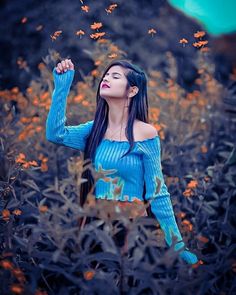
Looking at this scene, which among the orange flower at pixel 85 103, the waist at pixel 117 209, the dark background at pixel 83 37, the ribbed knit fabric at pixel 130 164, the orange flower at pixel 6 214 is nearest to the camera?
the waist at pixel 117 209

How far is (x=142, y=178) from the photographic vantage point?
1.91 metres

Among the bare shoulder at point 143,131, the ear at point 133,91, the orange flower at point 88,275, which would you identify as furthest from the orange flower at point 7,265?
the ear at point 133,91

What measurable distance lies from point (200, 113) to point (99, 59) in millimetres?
892

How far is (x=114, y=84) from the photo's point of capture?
74.4 inches

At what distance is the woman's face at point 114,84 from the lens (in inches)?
74.0

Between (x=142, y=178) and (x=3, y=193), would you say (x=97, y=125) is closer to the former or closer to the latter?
(x=142, y=178)

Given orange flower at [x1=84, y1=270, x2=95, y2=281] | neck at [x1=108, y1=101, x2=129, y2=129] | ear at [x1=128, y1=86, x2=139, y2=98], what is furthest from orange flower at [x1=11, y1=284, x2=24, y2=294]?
ear at [x1=128, y1=86, x2=139, y2=98]

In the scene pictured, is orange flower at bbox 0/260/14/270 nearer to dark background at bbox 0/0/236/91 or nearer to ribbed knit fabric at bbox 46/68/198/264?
ribbed knit fabric at bbox 46/68/198/264

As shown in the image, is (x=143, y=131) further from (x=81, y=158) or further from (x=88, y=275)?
(x=88, y=275)

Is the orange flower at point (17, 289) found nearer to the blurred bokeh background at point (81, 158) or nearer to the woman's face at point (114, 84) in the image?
the blurred bokeh background at point (81, 158)

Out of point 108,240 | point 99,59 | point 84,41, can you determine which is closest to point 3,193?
point 108,240

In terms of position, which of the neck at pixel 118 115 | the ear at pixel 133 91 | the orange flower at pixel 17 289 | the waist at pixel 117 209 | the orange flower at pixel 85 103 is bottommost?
the orange flower at pixel 17 289

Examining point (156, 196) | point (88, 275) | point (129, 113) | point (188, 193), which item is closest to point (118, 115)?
point (129, 113)

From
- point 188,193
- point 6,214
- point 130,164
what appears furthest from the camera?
point 188,193
